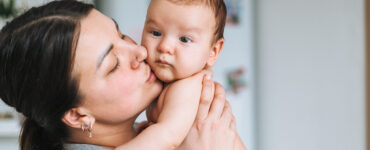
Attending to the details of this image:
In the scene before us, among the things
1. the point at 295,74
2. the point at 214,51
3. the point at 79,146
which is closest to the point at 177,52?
the point at 214,51

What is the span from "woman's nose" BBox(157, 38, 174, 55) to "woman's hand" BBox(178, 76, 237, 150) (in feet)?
0.59

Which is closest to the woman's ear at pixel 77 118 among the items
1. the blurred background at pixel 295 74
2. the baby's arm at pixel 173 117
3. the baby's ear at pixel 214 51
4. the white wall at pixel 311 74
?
the baby's arm at pixel 173 117

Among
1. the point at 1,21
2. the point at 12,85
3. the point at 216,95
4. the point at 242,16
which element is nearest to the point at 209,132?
the point at 216,95

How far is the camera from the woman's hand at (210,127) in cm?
106

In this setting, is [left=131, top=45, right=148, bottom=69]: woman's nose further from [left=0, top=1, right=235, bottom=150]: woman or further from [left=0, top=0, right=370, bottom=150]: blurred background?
[left=0, top=0, right=370, bottom=150]: blurred background

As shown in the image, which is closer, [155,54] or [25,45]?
[25,45]

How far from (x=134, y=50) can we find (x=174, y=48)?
0.10 meters

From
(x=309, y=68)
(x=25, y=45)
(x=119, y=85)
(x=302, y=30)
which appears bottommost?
(x=309, y=68)

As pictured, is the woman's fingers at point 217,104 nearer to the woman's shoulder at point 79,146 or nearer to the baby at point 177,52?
the baby at point 177,52

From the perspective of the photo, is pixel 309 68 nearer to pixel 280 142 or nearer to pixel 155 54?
pixel 280 142

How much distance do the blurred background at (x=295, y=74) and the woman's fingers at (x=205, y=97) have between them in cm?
150

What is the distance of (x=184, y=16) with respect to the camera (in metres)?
0.93

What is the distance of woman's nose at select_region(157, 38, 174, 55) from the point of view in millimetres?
921

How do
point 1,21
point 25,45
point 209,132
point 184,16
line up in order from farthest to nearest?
point 1,21
point 209,132
point 184,16
point 25,45
